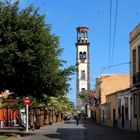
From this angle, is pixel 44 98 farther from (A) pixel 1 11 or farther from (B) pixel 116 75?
(B) pixel 116 75

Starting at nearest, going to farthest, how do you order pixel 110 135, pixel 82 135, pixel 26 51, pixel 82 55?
pixel 26 51 → pixel 82 135 → pixel 110 135 → pixel 82 55

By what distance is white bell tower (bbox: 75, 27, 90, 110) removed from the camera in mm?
162125

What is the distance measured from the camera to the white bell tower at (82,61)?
16212cm

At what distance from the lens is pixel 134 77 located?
49.1 m

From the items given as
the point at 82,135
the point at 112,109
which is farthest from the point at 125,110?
the point at 82,135

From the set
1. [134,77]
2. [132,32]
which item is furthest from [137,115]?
[132,32]

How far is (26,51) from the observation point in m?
34.3

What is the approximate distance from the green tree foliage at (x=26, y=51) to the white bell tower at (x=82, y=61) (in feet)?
400

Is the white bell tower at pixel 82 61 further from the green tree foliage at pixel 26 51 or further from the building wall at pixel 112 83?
the green tree foliage at pixel 26 51

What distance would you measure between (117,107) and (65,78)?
1033 inches

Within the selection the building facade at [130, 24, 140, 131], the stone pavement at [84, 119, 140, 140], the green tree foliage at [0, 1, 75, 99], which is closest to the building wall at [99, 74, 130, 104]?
the building facade at [130, 24, 140, 131]

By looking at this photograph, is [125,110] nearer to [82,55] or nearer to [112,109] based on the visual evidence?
[112,109]

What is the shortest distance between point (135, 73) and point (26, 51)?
16.7 meters

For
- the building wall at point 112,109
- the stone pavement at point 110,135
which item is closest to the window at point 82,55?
the building wall at point 112,109
